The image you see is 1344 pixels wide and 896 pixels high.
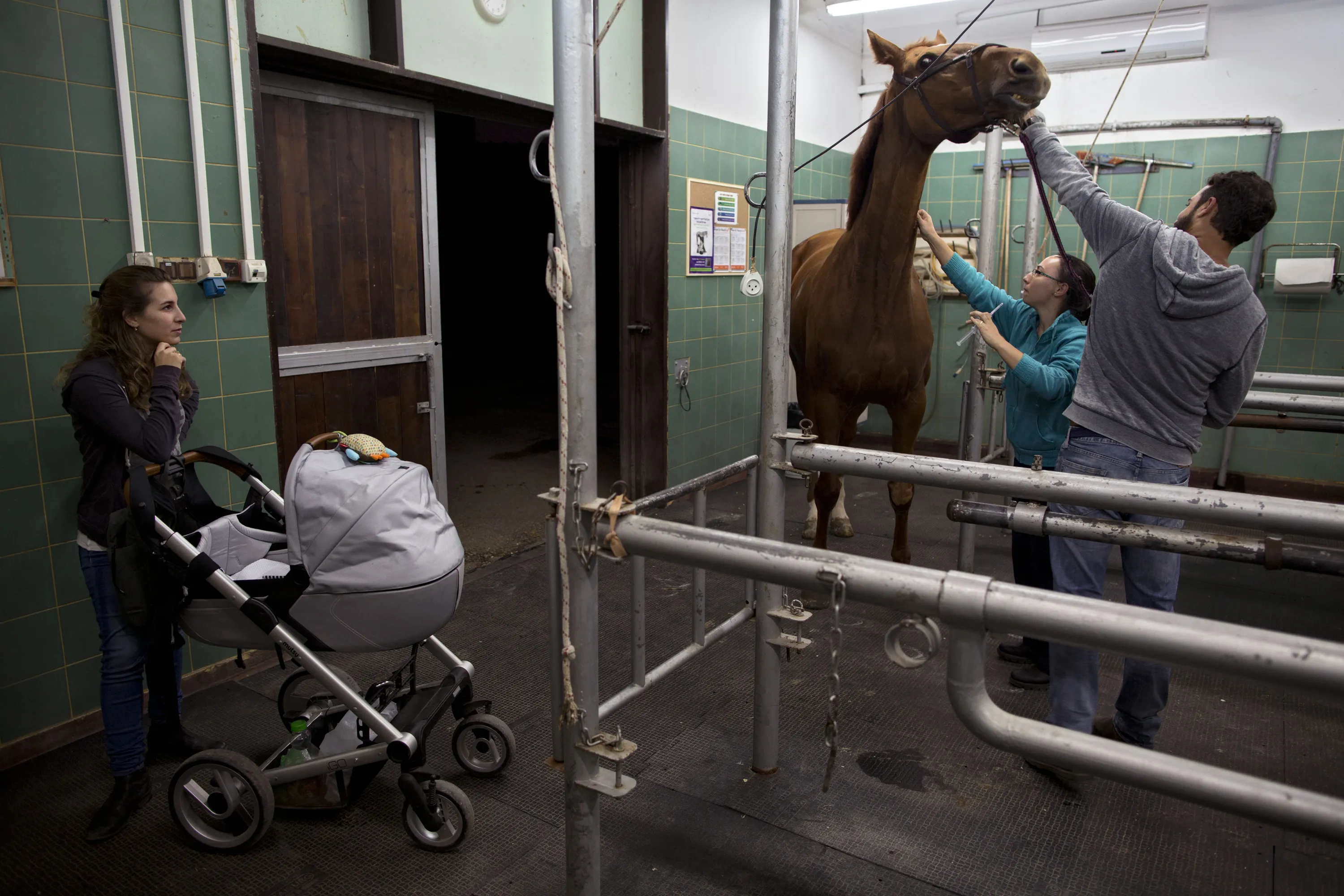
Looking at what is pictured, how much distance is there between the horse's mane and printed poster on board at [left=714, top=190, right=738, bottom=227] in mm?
1598

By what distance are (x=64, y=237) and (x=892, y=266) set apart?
2593mm

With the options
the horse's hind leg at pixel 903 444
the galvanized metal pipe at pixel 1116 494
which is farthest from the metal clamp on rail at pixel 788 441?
the horse's hind leg at pixel 903 444

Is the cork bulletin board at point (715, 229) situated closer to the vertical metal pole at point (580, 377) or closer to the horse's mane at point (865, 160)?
the horse's mane at point (865, 160)

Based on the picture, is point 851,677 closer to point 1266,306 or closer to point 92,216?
point 92,216

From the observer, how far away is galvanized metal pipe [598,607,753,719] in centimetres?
170

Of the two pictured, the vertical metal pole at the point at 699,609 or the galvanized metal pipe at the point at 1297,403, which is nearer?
the vertical metal pole at the point at 699,609

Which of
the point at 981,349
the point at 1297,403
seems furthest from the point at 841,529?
the point at 1297,403

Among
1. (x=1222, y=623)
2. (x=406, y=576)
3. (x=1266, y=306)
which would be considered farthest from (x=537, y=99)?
(x=1266, y=306)

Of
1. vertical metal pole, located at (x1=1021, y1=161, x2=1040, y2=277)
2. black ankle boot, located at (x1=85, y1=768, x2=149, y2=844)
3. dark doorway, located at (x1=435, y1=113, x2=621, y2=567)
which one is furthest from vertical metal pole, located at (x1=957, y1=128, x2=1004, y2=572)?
dark doorway, located at (x1=435, y1=113, x2=621, y2=567)

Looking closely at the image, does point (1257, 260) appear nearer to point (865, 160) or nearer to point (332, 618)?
point (865, 160)

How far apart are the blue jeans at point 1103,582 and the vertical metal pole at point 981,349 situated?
1.25 meters

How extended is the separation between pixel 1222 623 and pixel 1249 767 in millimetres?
1897

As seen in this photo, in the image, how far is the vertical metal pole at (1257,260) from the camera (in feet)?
15.8

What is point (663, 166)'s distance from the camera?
14.3 feet
